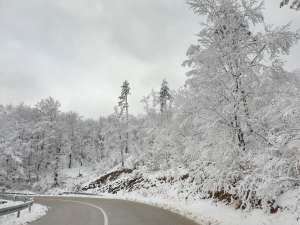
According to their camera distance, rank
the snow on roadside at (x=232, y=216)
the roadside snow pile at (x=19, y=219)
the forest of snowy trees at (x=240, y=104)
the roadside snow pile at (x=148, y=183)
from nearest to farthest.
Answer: the forest of snowy trees at (x=240, y=104) < the snow on roadside at (x=232, y=216) < the roadside snow pile at (x=19, y=219) < the roadside snow pile at (x=148, y=183)

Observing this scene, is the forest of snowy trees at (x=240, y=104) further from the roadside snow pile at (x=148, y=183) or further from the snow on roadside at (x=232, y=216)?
the roadside snow pile at (x=148, y=183)

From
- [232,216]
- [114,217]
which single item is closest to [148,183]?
[114,217]

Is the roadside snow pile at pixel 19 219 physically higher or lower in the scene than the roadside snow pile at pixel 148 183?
lower

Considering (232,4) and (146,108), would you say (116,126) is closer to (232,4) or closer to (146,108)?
(146,108)

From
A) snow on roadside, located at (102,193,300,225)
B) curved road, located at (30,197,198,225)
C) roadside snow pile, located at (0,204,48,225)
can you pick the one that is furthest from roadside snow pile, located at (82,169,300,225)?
roadside snow pile, located at (0,204,48,225)

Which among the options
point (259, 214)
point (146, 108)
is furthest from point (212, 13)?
point (146, 108)

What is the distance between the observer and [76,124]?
8538 cm

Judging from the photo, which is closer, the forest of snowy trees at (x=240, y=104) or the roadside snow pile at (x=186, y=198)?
the forest of snowy trees at (x=240, y=104)

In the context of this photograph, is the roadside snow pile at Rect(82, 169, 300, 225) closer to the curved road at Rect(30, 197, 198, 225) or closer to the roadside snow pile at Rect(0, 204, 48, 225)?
the curved road at Rect(30, 197, 198, 225)

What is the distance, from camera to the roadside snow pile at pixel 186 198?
10593 mm

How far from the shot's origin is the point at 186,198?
74.8 feet

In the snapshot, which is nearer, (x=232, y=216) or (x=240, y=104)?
(x=240, y=104)

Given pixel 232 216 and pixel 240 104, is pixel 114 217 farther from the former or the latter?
pixel 240 104

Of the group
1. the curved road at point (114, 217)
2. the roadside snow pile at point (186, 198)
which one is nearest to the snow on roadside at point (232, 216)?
the roadside snow pile at point (186, 198)
